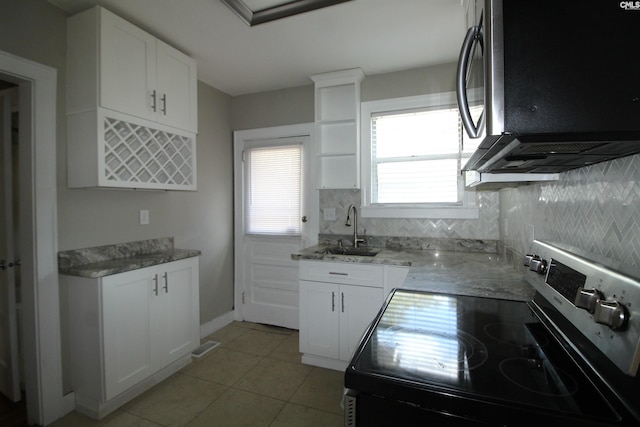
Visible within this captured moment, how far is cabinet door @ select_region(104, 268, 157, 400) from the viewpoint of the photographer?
6.40ft

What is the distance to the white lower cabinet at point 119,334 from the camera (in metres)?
1.94

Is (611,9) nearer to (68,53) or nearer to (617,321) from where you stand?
(617,321)

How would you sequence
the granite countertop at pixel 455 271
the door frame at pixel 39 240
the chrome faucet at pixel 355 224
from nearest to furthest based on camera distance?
the granite countertop at pixel 455 271 → the door frame at pixel 39 240 → the chrome faucet at pixel 355 224

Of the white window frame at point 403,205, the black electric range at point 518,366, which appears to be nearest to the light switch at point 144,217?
the white window frame at point 403,205

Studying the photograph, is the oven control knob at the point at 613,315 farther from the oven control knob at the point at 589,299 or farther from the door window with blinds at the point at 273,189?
the door window with blinds at the point at 273,189

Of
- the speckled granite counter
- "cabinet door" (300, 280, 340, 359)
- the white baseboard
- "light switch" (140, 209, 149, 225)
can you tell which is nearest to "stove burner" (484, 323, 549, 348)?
"cabinet door" (300, 280, 340, 359)

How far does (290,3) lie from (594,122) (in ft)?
6.32

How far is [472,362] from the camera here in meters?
0.78

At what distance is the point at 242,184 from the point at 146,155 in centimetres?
133

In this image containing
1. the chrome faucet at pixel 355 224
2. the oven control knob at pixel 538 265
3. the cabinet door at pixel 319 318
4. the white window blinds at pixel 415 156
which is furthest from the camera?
the chrome faucet at pixel 355 224

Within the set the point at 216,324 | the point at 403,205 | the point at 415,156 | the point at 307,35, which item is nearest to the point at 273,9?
the point at 307,35

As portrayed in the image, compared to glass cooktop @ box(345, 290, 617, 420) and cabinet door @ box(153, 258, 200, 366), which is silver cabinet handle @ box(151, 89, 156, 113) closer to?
cabinet door @ box(153, 258, 200, 366)

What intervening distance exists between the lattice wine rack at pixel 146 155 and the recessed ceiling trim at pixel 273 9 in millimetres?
1019

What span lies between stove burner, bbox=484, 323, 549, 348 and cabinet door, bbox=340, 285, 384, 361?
4.51 ft
